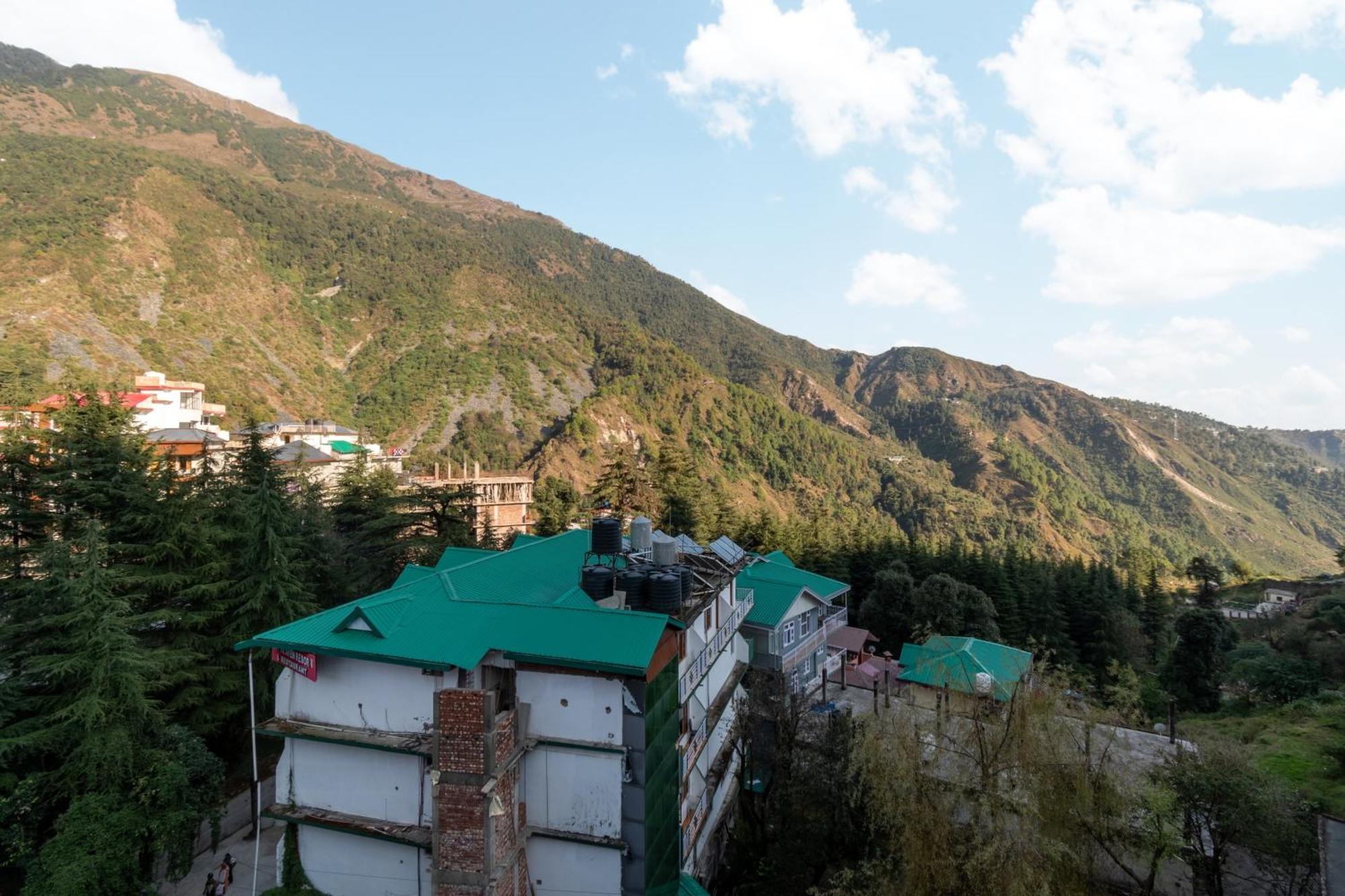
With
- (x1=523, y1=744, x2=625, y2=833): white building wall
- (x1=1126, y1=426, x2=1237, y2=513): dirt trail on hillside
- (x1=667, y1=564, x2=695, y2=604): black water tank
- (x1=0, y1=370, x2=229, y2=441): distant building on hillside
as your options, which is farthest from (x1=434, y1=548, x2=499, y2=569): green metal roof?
(x1=1126, y1=426, x2=1237, y2=513): dirt trail on hillside

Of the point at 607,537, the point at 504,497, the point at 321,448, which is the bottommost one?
the point at 504,497

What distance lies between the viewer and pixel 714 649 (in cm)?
1753

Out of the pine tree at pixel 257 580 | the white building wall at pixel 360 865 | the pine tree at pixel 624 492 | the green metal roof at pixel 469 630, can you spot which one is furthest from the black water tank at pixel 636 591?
the pine tree at pixel 624 492

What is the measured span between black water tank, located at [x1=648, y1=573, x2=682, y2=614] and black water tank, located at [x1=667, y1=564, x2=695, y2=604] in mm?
342

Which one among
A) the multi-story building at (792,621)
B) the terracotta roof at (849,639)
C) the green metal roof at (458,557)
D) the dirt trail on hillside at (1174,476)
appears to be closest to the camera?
the green metal roof at (458,557)

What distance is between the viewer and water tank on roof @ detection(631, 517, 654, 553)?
15.9m

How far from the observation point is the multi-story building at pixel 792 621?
25.4m

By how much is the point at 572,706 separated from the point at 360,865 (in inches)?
213

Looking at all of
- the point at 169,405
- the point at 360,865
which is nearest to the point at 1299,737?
the point at 360,865

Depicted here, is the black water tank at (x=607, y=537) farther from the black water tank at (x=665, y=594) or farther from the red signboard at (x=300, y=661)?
the red signboard at (x=300, y=661)

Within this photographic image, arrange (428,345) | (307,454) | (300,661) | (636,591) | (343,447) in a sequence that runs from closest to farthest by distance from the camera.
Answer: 1. (300,661)
2. (636,591)
3. (307,454)
4. (343,447)
5. (428,345)

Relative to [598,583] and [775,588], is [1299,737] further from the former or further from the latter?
[598,583]

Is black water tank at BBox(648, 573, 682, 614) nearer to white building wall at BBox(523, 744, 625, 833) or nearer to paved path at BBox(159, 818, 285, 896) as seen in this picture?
white building wall at BBox(523, 744, 625, 833)

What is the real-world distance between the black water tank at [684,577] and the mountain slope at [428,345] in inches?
2171
